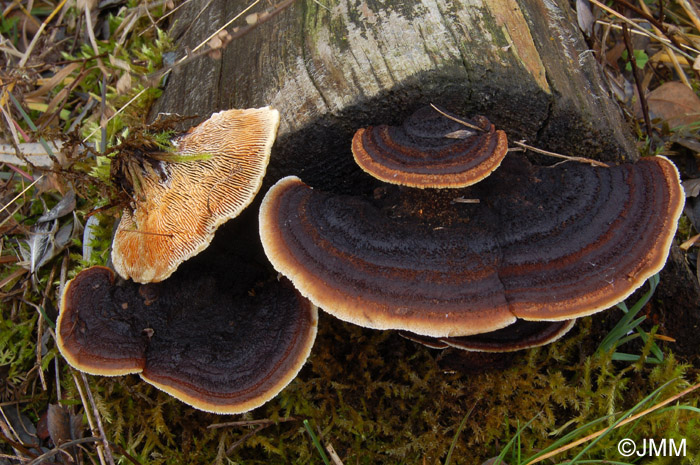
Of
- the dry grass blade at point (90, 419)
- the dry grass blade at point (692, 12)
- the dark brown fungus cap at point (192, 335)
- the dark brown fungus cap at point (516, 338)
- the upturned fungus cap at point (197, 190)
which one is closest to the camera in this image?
the upturned fungus cap at point (197, 190)

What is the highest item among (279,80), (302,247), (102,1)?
(102,1)

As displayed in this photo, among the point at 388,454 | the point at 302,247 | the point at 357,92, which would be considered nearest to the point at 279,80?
the point at 357,92

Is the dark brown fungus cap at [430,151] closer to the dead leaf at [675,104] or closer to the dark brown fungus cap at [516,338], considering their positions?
the dark brown fungus cap at [516,338]

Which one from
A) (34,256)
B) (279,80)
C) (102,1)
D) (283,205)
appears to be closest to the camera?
(283,205)

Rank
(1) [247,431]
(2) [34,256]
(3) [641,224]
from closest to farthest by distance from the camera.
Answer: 1. (3) [641,224]
2. (1) [247,431]
3. (2) [34,256]

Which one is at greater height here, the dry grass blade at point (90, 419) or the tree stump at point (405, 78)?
the tree stump at point (405, 78)

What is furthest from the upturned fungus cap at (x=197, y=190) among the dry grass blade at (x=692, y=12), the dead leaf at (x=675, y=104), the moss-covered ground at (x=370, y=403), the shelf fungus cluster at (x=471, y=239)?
the dry grass blade at (x=692, y=12)

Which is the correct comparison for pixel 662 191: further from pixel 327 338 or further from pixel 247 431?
pixel 247 431

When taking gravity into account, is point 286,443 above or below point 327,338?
below
